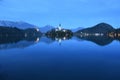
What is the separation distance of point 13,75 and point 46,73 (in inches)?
133

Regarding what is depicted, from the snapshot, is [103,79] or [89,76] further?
[89,76]

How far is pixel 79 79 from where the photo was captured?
2284 cm

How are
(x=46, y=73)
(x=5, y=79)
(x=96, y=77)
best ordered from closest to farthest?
(x=5, y=79), (x=96, y=77), (x=46, y=73)

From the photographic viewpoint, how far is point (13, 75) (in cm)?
2444

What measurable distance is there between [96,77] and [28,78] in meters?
6.23

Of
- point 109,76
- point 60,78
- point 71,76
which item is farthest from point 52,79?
point 109,76

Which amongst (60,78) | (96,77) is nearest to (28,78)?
(60,78)

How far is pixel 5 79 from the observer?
2225cm

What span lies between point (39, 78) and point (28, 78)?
38.8 inches

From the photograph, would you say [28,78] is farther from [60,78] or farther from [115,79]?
[115,79]

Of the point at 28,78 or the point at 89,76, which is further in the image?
the point at 89,76

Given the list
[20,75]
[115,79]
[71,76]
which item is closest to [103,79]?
[115,79]

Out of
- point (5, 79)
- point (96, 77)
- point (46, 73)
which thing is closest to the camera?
point (5, 79)

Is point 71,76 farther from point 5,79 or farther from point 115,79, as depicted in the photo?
point 5,79
